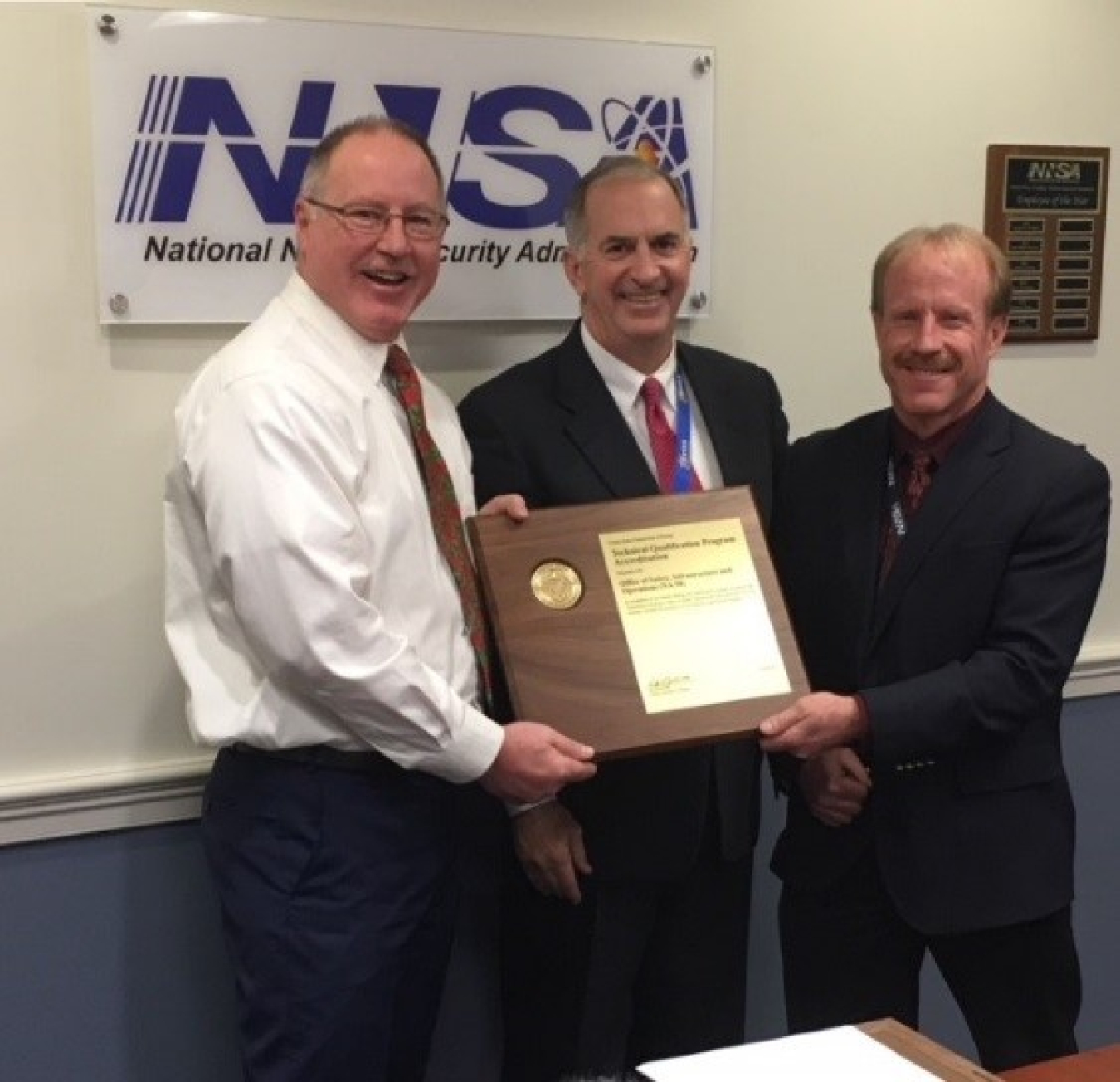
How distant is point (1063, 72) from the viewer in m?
2.69

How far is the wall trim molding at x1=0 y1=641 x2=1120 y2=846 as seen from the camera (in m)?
2.09

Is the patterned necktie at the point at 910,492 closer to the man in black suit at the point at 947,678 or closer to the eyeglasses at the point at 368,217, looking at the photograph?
the man in black suit at the point at 947,678

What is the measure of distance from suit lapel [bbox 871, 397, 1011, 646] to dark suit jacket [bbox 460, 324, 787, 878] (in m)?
0.31

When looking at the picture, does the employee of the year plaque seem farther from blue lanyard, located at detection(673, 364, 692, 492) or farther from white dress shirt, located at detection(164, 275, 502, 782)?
white dress shirt, located at detection(164, 275, 502, 782)

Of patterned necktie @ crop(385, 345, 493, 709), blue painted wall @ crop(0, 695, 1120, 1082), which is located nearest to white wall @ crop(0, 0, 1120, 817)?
blue painted wall @ crop(0, 695, 1120, 1082)

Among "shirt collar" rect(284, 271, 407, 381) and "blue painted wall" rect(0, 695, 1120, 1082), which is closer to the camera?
"shirt collar" rect(284, 271, 407, 381)

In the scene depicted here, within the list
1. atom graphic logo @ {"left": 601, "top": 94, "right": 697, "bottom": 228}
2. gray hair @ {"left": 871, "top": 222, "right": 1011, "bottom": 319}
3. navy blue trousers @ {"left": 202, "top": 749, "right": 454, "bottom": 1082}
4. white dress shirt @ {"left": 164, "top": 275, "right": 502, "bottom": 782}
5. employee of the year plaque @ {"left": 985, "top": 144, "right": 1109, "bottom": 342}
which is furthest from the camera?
employee of the year plaque @ {"left": 985, "top": 144, "right": 1109, "bottom": 342}

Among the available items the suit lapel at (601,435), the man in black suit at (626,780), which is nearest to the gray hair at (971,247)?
the man in black suit at (626,780)

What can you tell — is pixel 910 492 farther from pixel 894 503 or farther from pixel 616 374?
pixel 616 374

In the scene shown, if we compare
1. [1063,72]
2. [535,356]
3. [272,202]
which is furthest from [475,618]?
[1063,72]

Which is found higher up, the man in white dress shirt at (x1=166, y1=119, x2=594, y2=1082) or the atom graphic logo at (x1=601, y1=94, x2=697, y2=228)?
the atom graphic logo at (x1=601, y1=94, x2=697, y2=228)

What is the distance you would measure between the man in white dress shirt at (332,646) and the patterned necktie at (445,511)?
0.04 ft

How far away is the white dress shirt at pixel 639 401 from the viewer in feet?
6.93

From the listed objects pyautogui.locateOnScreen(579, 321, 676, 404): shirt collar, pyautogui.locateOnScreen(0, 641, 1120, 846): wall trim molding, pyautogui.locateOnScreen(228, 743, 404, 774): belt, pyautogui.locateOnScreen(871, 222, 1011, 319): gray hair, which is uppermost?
pyautogui.locateOnScreen(871, 222, 1011, 319): gray hair
